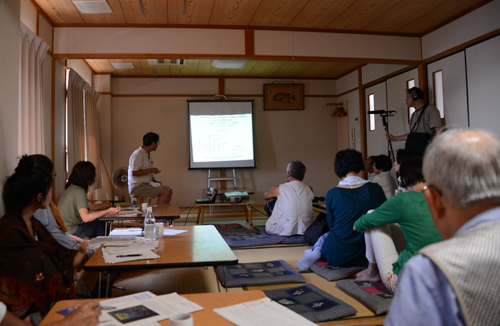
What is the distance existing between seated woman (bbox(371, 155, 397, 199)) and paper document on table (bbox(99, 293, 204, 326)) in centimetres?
381

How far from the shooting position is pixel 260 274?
2.73m

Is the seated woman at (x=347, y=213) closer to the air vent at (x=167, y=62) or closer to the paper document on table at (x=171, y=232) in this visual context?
the paper document on table at (x=171, y=232)

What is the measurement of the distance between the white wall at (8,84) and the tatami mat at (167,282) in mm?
872

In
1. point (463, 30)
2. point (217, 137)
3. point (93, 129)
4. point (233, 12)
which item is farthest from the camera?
point (217, 137)

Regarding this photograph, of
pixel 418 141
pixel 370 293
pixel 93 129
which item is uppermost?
pixel 93 129

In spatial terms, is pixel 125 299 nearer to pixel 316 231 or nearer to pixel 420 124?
pixel 316 231

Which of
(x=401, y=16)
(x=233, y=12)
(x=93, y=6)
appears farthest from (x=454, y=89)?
(x=93, y=6)

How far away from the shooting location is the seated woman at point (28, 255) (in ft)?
4.62

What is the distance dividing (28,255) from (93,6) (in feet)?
11.2

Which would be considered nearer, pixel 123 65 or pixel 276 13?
pixel 276 13

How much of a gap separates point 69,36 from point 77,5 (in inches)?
26.8

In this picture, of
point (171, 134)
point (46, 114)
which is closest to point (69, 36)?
point (46, 114)

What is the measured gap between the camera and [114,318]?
3.13ft

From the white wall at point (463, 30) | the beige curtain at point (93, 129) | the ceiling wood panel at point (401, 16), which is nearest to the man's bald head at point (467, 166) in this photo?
the ceiling wood panel at point (401, 16)
